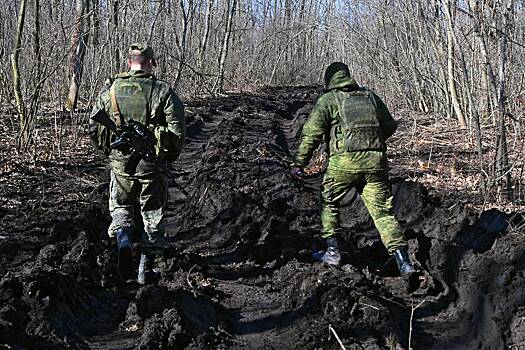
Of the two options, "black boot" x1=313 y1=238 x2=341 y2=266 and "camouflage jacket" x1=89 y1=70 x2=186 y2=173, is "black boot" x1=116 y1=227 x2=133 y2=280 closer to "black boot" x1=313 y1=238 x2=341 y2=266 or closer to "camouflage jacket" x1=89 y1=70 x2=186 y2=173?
"camouflage jacket" x1=89 y1=70 x2=186 y2=173

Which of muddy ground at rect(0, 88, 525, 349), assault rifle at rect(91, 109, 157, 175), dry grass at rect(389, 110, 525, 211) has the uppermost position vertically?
assault rifle at rect(91, 109, 157, 175)

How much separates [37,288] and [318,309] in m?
1.97

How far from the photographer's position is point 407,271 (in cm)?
578

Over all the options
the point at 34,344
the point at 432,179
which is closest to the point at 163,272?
the point at 34,344

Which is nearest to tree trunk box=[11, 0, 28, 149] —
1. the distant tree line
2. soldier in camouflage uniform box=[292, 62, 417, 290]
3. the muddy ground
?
the distant tree line

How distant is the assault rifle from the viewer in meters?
5.50

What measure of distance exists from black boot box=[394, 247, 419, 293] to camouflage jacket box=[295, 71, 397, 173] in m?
0.74

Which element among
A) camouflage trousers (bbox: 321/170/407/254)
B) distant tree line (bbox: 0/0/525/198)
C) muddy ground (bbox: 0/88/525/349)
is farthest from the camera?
distant tree line (bbox: 0/0/525/198)

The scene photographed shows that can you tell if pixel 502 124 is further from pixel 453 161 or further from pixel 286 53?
pixel 286 53

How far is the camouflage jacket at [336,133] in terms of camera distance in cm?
605

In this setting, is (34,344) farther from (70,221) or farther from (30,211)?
(30,211)

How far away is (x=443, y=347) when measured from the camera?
4.71 m

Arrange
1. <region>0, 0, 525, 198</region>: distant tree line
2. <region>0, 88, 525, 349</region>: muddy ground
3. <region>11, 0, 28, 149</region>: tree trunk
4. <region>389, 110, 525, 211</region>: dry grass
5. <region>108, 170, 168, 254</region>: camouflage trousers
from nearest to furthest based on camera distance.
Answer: <region>0, 88, 525, 349</region>: muddy ground < <region>108, 170, 168, 254</region>: camouflage trousers < <region>389, 110, 525, 211</region>: dry grass < <region>0, 0, 525, 198</region>: distant tree line < <region>11, 0, 28, 149</region>: tree trunk

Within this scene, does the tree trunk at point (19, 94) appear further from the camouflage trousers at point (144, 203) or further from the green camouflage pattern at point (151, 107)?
the green camouflage pattern at point (151, 107)
